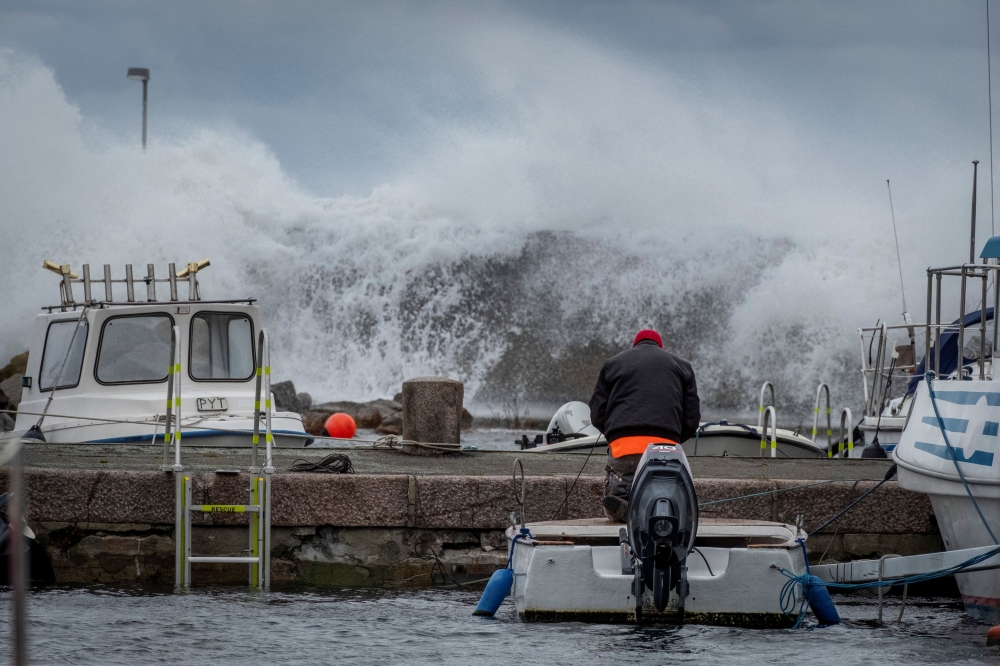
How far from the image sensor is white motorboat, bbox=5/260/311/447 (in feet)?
43.9

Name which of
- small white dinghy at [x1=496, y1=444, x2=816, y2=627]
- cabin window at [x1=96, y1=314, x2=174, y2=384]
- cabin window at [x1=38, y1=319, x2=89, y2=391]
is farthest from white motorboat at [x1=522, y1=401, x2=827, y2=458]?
small white dinghy at [x1=496, y1=444, x2=816, y2=627]

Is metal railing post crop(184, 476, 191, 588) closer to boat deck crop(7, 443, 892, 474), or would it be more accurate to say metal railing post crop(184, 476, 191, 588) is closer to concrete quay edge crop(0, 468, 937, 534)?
concrete quay edge crop(0, 468, 937, 534)

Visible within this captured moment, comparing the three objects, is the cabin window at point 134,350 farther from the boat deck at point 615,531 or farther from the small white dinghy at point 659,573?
the small white dinghy at point 659,573

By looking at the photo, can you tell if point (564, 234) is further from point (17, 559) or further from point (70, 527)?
point (17, 559)

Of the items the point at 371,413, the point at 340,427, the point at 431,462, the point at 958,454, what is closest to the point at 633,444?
the point at 958,454

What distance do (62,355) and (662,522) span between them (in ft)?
30.9

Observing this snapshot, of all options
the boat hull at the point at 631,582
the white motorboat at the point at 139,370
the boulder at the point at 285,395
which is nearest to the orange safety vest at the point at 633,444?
the boat hull at the point at 631,582

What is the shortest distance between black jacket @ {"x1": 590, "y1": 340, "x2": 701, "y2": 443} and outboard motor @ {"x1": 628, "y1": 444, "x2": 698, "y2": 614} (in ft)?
3.04

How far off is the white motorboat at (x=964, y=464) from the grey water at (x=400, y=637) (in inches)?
13.3

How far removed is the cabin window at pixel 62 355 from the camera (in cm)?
1380

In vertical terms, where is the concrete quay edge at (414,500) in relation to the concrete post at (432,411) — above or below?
below

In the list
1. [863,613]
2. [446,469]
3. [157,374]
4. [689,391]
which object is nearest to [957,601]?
[863,613]

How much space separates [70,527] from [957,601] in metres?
7.05

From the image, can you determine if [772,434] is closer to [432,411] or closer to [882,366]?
[432,411]
